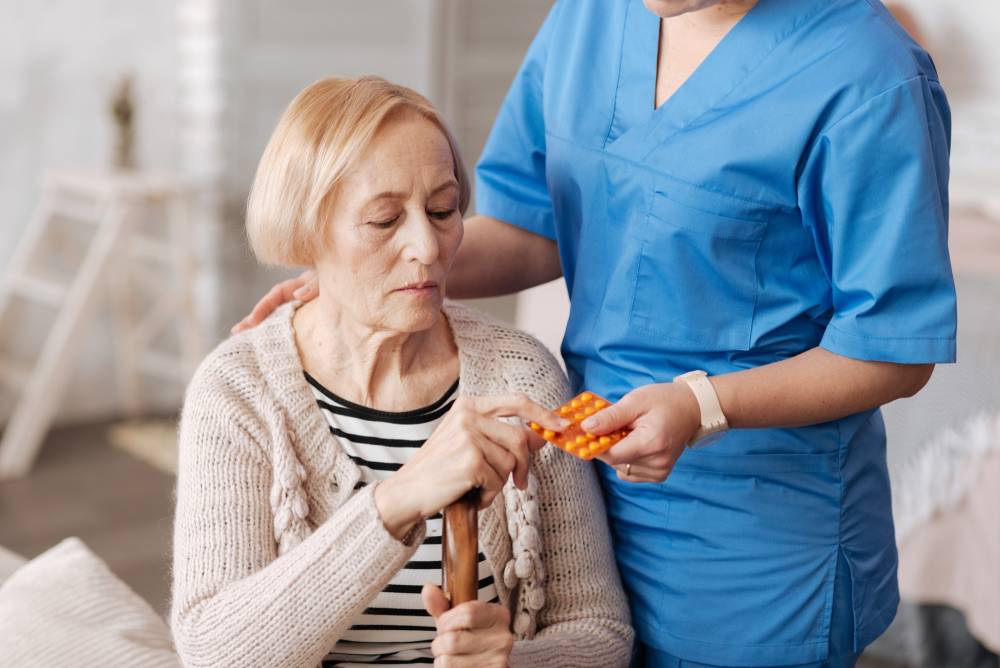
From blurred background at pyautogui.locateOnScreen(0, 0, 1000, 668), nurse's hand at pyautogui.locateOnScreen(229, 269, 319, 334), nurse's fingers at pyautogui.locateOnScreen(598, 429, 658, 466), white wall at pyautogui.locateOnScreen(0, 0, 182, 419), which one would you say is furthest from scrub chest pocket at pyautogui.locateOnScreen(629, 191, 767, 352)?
white wall at pyautogui.locateOnScreen(0, 0, 182, 419)

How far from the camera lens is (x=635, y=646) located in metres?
1.54

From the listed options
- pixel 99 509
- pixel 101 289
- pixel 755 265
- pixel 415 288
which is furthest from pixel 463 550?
pixel 101 289

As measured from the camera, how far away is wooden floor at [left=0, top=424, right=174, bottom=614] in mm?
3535

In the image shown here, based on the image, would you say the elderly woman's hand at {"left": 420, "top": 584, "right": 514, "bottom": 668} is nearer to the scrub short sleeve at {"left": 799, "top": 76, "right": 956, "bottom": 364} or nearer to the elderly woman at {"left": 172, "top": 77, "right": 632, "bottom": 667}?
the elderly woman at {"left": 172, "top": 77, "right": 632, "bottom": 667}

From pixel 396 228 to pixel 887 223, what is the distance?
544mm

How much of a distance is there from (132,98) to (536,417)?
3.83 metres

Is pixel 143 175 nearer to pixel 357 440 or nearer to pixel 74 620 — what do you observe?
pixel 74 620

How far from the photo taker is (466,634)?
1224 mm

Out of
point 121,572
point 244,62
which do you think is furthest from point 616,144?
point 244,62

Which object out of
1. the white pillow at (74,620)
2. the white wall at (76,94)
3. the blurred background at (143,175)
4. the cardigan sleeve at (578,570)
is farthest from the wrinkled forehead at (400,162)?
the white wall at (76,94)

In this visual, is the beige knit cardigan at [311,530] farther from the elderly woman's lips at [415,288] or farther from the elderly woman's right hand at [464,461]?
the elderly woman's lips at [415,288]

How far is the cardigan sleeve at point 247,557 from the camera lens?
1264 millimetres

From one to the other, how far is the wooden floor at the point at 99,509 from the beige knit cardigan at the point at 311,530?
1973 millimetres

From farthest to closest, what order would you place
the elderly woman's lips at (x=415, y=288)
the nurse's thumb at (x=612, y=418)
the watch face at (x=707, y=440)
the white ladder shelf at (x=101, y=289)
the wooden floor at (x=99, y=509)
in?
the white ladder shelf at (x=101, y=289)
the wooden floor at (x=99, y=509)
the elderly woman's lips at (x=415, y=288)
the watch face at (x=707, y=440)
the nurse's thumb at (x=612, y=418)
